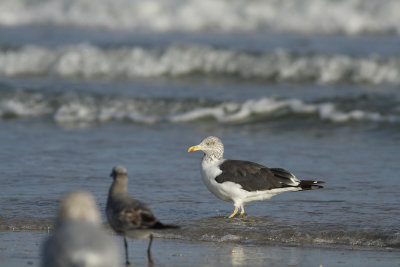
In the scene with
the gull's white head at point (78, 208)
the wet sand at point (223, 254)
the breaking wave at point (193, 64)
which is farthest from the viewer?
the breaking wave at point (193, 64)

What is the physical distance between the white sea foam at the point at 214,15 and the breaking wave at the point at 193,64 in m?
4.38

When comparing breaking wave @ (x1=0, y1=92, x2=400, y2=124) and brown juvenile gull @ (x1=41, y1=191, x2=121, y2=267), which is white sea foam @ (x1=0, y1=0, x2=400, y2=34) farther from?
brown juvenile gull @ (x1=41, y1=191, x2=121, y2=267)

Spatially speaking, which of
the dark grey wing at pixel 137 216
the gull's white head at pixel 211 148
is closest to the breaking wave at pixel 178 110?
the gull's white head at pixel 211 148

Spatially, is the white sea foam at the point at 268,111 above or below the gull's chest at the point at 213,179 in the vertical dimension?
above

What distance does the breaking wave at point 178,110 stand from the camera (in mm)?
12008

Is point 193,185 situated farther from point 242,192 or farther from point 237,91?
point 237,91

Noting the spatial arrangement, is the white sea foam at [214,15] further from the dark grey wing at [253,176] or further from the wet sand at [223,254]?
the wet sand at [223,254]

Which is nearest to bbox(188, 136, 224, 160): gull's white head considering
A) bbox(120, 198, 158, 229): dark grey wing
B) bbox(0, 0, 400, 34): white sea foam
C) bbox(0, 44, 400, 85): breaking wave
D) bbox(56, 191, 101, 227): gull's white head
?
bbox(120, 198, 158, 229): dark grey wing

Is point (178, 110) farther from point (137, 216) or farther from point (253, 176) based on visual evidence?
point (137, 216)

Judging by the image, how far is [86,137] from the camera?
11.0m

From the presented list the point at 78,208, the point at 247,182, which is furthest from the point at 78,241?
the point at 247,182

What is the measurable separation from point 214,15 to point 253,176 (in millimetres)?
14968

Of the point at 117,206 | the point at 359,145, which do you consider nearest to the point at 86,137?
the point at 359,145

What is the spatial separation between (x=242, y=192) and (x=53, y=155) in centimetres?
331
